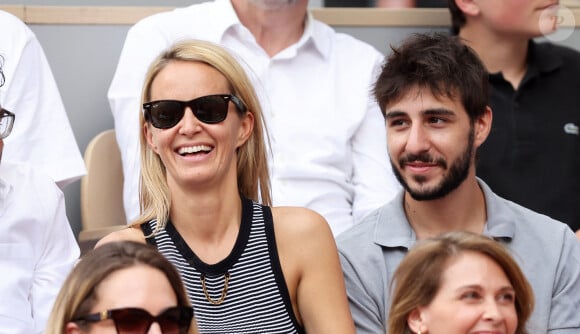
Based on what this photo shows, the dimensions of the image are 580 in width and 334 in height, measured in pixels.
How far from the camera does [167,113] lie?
292 cm

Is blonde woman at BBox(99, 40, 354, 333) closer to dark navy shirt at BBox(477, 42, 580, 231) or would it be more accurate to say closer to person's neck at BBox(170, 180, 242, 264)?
person's neck at BBox(170, 180, 242, 264)

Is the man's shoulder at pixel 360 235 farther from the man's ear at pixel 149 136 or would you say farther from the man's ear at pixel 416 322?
the man's ear at pixel 149 136

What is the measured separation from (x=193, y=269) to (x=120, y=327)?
2.56 feet

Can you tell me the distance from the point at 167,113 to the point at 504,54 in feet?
5.21

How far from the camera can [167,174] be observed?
3021mm

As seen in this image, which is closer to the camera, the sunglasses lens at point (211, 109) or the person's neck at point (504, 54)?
the sunglasses lens at point (211, 109)

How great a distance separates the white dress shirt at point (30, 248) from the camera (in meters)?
2.97

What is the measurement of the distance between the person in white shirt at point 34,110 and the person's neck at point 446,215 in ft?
3.57

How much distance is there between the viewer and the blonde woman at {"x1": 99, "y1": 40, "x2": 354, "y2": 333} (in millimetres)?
2879

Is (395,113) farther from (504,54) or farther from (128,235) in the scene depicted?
(504,54)

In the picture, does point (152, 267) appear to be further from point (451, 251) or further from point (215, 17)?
point (215, 17)

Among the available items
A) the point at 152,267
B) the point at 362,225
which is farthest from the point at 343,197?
the point at 152,267

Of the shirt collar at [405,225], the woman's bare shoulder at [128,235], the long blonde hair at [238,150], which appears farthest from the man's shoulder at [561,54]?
the woman's bare shoulder at [128,235]

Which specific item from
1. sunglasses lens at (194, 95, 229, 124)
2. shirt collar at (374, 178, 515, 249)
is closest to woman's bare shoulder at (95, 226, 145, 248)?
sunglasses lens at (194, 95, 229, 124)
